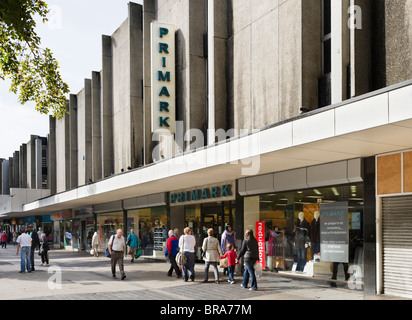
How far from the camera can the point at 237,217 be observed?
1576 cm

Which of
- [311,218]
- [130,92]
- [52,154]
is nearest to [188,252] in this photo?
[311,218]

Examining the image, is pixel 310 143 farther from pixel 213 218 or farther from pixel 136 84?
pixel 136 84

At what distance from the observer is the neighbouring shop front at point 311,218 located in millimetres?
11477

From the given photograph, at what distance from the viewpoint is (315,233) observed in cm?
1270

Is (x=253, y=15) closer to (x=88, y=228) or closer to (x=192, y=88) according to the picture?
(x=192, y=88)

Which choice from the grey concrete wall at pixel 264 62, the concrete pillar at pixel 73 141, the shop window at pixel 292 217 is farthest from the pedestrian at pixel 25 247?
the concrete pillar at pixel 73 141

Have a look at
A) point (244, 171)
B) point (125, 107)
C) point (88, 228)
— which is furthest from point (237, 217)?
point (88, 228)

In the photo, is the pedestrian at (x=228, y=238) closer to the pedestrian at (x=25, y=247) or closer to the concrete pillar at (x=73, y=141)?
the pedestrian at (x=25, y=247)

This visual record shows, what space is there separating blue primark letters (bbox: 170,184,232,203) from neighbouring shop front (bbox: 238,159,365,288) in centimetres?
103

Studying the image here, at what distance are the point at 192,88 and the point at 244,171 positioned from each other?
4.91 m

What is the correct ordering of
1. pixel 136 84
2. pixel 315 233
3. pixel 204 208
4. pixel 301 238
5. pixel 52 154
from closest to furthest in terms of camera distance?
pixel 315 233 < pixel 301 238 < pixel 204 208 < pixel 136 84 < pixel 52 154

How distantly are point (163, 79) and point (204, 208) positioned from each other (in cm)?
562

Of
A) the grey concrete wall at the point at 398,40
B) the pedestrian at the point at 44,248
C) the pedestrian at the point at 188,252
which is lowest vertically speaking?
the pedestrian at the point at 44,248

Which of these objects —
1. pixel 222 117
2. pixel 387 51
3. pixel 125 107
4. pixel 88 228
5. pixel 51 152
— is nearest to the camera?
pixel 387 51
